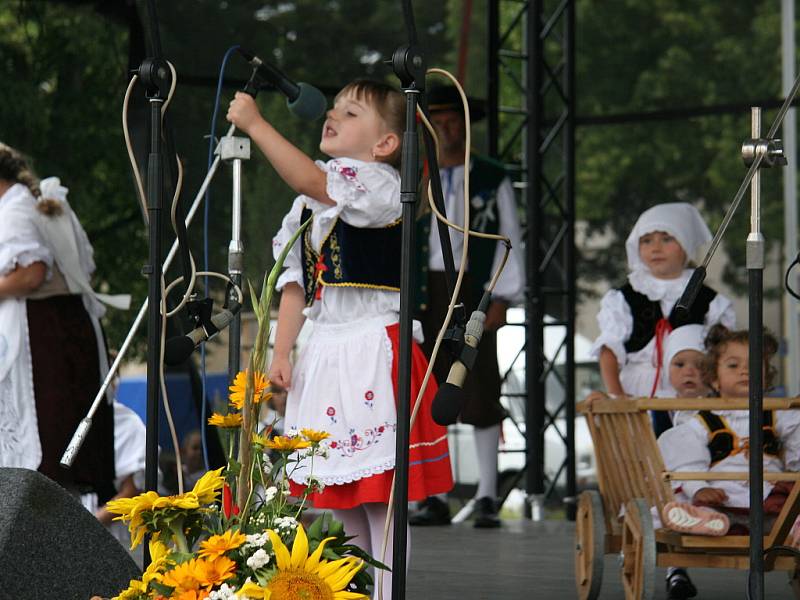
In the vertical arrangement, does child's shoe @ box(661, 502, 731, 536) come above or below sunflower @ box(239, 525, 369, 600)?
below

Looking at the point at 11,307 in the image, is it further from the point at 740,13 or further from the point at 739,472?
the point at 740,13

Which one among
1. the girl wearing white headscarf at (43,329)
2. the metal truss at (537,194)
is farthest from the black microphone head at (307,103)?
the metal truss at (537,194)

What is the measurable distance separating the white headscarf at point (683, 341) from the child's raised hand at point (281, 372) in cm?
175

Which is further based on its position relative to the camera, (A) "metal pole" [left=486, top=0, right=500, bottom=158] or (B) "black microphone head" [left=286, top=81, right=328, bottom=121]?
(A) "metal pole" [left=486, top=0, right=500, bottom=158]

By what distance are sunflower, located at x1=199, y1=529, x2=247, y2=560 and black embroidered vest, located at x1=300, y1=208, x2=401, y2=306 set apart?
3.95 feet

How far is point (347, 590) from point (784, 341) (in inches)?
360

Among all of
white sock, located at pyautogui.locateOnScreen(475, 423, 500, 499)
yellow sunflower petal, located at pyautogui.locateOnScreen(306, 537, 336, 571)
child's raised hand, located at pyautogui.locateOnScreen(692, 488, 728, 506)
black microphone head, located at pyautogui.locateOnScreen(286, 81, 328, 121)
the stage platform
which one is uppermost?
black microphone head, located at pyautogui.locateOnScreen(286, 81, 328, 121)

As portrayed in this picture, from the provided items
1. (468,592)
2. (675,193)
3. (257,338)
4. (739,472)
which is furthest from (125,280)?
(257,338)

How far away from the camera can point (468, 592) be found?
4.39 metres

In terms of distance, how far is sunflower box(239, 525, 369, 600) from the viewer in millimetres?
2170

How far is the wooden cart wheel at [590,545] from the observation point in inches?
160

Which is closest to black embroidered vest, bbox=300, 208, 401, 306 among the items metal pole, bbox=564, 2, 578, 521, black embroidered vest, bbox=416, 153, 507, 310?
black embroidered vest, bbox=416, 153, 507, 310

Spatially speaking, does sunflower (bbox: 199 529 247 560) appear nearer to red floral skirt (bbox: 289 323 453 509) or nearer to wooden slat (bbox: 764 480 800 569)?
red floral skirt (bbox: 289 323 453 509)

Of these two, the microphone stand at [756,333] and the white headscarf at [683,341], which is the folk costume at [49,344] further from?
the microphone stand at [756,333]
